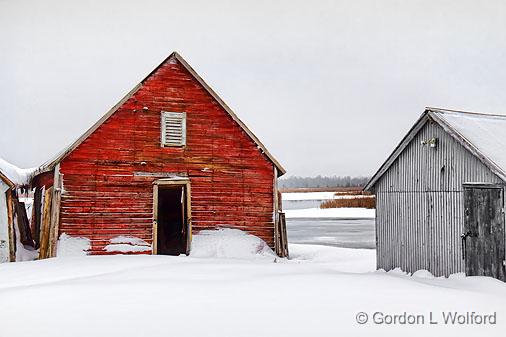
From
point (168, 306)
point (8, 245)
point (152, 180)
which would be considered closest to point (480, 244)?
point (168, 306)

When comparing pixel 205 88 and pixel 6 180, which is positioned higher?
pixel 205 88

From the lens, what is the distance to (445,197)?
14.3m

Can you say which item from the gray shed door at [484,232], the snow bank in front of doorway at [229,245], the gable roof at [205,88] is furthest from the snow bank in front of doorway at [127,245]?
the gray shed door at [484,232]

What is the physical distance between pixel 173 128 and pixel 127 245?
428cm

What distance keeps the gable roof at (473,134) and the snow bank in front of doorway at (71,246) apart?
9.18 metres

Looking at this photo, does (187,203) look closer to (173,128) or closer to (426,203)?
(173,128)

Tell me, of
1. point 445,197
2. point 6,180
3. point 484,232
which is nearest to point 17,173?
point 6,180

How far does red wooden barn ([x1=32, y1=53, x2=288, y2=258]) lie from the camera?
1830 cm

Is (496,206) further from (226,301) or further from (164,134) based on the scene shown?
(164,134)

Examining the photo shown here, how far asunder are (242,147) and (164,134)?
284cm

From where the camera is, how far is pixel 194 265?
14469mm

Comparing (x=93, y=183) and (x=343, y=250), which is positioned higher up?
(x=93, y=183)

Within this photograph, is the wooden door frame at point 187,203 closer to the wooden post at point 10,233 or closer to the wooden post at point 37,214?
the wooden post at point 10,233

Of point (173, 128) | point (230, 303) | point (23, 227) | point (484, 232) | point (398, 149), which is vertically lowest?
point (230, 303)
